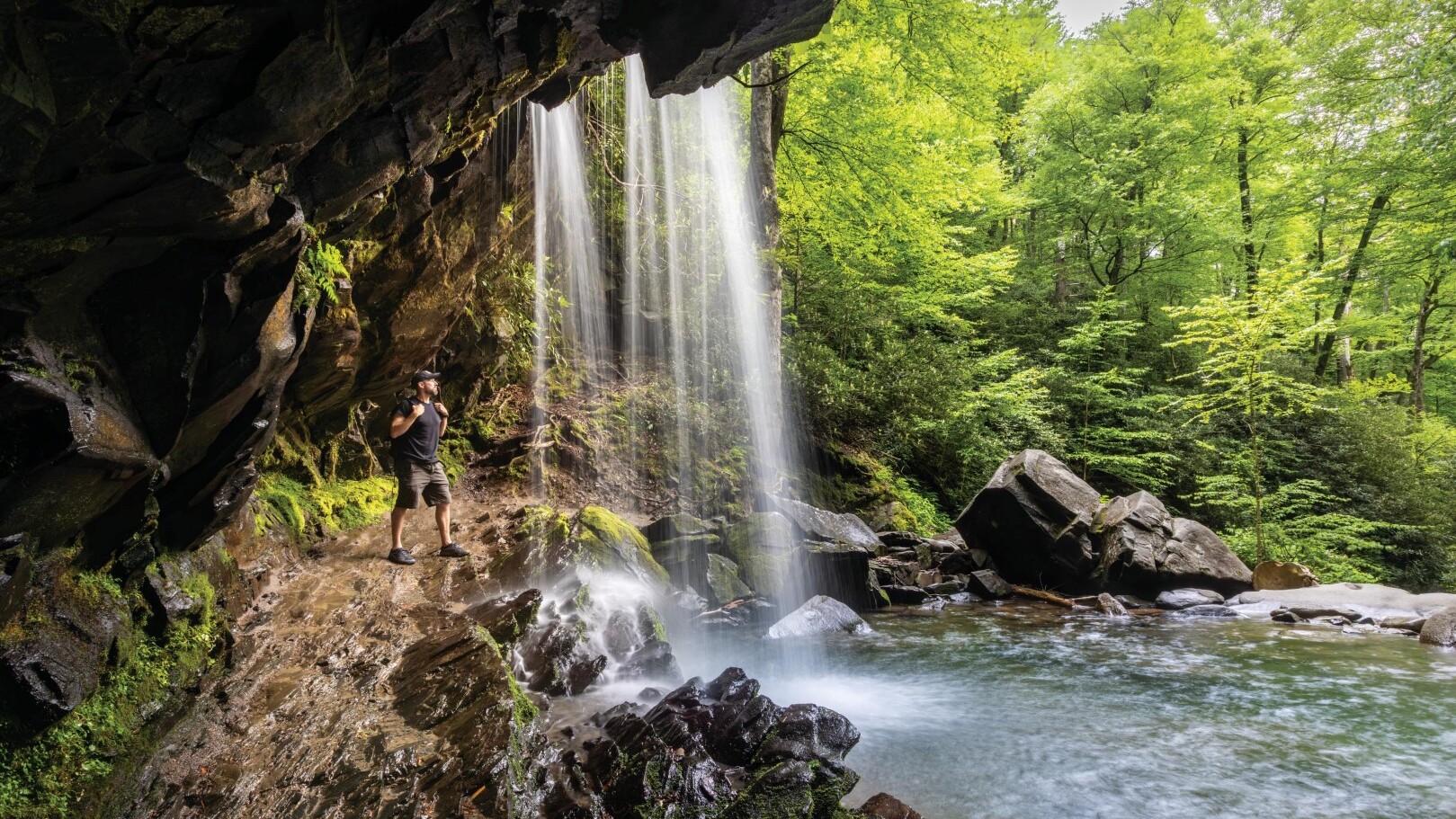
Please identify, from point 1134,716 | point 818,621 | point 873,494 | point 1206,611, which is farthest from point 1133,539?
point 818,621

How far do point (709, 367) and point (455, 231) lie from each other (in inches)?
271

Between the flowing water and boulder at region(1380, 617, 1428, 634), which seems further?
boulder at region(1380, 617, 1428, 634)

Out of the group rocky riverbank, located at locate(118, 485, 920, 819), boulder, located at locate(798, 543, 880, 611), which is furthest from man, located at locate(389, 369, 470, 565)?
boulder, located at locate(798, 543, 880, 611)

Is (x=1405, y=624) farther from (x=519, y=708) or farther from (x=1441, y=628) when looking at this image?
(x=519, y=708)

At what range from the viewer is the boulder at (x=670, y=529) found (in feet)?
29.5

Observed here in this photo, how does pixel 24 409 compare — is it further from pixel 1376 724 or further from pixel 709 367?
pixel 709 367

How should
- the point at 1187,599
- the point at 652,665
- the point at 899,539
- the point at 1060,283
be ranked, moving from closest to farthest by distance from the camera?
the point at 652,665 → the point at 1187,599 → the point at 899,539 → the point at 1060,283

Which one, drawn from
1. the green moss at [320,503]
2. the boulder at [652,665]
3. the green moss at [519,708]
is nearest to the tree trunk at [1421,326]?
the boulder at [652,665]

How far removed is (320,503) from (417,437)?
52.5 inches

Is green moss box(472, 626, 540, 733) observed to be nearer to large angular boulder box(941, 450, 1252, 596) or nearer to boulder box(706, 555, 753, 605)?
boulder box(706, 555, 753, 605)

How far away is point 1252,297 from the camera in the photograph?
1161 centimetres

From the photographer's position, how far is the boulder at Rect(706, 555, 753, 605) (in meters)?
8.84

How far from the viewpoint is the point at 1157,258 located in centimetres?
1922

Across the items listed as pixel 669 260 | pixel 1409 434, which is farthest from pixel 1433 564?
pixel 669 260
